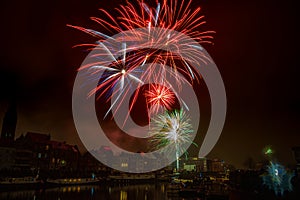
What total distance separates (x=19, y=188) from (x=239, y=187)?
57.9 meters

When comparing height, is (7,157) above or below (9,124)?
below

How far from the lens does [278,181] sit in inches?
2045

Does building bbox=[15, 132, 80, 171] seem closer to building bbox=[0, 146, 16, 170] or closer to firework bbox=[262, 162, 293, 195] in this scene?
building bbox=[0, 146, 16, 170]

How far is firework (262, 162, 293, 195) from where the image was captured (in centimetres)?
4986

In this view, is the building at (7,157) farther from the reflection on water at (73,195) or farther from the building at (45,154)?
the reflection on water at (73,195)

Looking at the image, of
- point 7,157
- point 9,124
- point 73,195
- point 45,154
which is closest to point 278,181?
point 73,195

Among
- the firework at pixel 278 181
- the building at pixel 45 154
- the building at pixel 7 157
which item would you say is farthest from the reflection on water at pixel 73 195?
the building at pixel 45 154

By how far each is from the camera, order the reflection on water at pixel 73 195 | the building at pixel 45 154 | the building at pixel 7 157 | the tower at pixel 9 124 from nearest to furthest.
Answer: the reflection on water at pixel 73 195, the building at pixel 7 157, the building at pixel 45 154, the tower at pixel 9 124

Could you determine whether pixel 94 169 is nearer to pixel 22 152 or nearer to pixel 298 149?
pixel 22 152

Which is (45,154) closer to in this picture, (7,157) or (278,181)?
(7,157)

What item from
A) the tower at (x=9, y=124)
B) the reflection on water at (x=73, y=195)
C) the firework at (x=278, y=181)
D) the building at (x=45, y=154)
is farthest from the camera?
the tower at (x=9, y=124)

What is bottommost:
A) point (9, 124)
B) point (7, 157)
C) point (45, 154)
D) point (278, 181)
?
point (278, 181)

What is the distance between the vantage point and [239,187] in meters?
73.7

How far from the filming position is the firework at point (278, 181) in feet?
164
